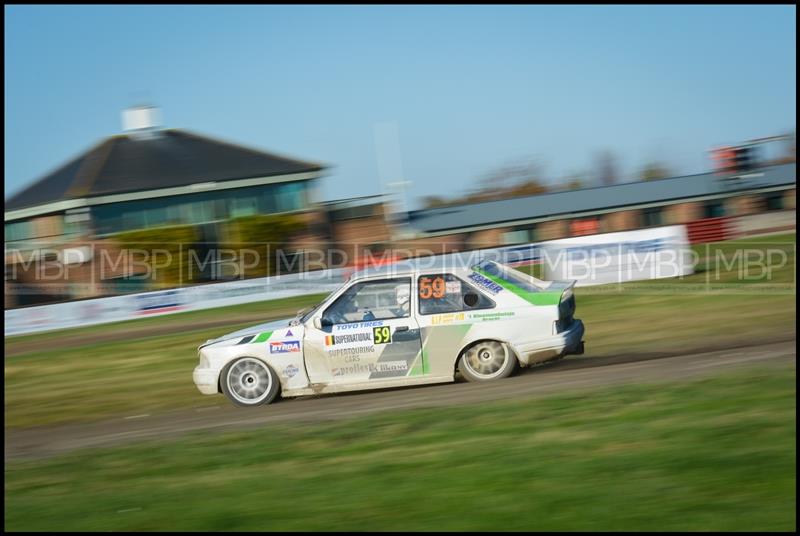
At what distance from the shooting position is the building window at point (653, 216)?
5056 centimetres

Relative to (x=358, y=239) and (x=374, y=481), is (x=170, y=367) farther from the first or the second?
(x=358, y=239)

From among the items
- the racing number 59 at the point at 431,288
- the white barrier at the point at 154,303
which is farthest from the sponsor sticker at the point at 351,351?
the white barrier at the point at 154,303

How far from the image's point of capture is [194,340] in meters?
18.9

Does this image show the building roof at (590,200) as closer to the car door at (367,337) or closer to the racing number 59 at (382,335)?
the car door at (367,337)

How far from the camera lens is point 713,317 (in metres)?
14.7

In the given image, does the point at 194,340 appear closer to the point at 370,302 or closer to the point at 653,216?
the point at 370,302

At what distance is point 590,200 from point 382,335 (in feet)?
141

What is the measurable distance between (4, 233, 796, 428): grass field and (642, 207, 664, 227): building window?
1060 inches

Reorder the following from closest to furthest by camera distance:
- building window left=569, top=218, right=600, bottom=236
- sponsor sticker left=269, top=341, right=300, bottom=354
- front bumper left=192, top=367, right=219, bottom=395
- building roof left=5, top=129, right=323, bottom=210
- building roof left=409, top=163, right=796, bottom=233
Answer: sponsor sticker left=269, top=341, right=300, bottom=354 → front bumper left=192, top=367, right=219, bottom=395 → building roof left=5, top=129, right=323, bottom=210 → building window left=569, top=218, right=600, bottom=236 → building roof left=409, top=163, right=796, bottom=233

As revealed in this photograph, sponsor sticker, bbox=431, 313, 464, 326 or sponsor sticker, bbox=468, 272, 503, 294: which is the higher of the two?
sponsor sticker, bbox=468, 272, 503, 294

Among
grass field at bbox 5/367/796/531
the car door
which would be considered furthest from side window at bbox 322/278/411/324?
grass field at bbox 5/367/796/531

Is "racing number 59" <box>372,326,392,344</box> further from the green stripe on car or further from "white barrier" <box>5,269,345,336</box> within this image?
"white barrier" <box>5,269,345,336</box>

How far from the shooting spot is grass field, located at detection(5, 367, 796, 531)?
16.4 feet

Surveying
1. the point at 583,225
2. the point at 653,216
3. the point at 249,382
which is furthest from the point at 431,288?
the point at 653,216
